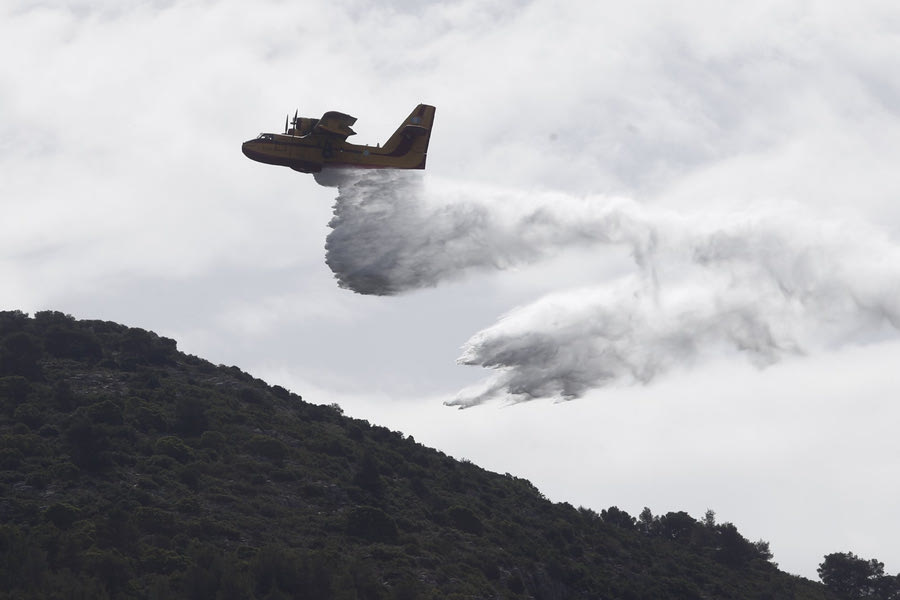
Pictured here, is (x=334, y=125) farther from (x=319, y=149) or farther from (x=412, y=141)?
(x=412, y=141)

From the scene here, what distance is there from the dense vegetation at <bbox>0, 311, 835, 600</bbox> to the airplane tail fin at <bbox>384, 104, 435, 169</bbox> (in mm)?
21303

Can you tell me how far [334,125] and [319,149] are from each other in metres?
1.54

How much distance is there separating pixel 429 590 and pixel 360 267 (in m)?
17.5

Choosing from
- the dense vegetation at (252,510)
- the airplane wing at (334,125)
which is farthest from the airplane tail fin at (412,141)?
the dense vegetation at (252,510)

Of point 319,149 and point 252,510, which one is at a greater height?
point 319,149

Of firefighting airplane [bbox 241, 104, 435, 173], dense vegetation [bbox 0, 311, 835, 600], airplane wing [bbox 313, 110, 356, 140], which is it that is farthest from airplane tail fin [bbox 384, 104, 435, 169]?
dense vegetation [bbox 0, 311, 835, 600]

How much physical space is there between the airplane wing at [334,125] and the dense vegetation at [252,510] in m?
21.4

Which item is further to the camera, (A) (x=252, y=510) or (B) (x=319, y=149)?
(A) (x=252, y=510)

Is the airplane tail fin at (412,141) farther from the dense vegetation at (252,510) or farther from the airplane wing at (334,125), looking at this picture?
the dense vegetation at (252,510)

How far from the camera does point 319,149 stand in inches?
2532

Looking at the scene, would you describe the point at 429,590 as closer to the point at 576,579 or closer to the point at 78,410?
the point at 576,579

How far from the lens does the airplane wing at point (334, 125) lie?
Result: 63562 millimetres

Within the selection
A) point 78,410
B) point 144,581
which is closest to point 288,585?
point 144,581

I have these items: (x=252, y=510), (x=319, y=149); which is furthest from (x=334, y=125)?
(x=252, y=510)
